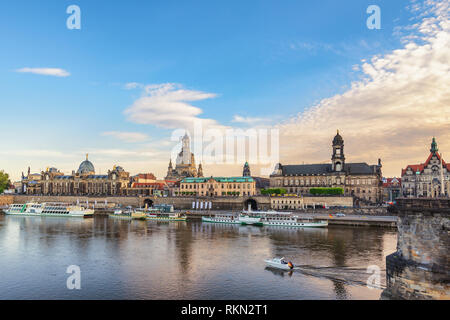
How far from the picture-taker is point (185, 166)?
18388 centimetres

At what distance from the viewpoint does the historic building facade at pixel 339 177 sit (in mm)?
109500

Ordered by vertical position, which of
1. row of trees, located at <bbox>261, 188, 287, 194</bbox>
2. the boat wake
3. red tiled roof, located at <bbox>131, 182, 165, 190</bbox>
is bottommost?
the boat wake

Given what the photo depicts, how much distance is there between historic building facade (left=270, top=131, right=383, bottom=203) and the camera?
109500 mm

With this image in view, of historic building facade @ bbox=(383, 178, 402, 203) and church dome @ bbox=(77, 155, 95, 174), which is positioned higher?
church dome @ bbox=(77, 155, 95, 174)

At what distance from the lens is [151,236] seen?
54.8 meters

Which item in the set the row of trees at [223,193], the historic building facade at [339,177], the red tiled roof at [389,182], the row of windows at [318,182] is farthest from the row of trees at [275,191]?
the red tiled roof at [389,182]

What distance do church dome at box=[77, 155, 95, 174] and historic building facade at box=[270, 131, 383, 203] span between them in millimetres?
86727

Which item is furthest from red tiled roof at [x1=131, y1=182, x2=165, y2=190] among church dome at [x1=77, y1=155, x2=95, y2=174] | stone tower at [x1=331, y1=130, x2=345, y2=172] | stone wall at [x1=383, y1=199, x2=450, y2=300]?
stone wall at [x1=383, y1=199, x2=450, y2=300]

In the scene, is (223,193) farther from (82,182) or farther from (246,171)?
(82,182)

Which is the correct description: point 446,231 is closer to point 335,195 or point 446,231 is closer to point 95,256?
point 95,256

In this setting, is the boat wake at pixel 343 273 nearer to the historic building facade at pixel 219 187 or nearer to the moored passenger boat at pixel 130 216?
the moored passenger boat at pixel 130 216

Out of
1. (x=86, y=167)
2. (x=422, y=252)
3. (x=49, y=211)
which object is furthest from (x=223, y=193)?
(x=422, y=252)

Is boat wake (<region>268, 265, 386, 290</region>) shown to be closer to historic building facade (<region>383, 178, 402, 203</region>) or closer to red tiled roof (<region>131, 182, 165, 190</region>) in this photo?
red tiled roof (<region>131, 182, 165, 190</region>)
